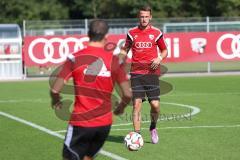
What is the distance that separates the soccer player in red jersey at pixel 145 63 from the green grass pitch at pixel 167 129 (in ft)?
2.12

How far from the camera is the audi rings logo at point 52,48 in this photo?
3200 centimetres

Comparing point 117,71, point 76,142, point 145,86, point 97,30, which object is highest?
point 97,30

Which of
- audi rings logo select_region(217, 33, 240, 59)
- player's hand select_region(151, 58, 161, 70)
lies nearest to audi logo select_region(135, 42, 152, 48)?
player's hand select_region(151, 58, 161, 70)

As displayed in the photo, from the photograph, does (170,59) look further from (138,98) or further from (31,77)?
(138,98)

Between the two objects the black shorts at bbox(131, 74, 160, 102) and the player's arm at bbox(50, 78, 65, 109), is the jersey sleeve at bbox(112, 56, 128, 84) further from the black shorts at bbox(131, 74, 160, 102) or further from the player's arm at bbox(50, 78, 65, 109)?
the black shorts at bbox(131, 74, 160, 102)

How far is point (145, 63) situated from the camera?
11906 mm

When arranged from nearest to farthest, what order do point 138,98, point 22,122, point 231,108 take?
point 138,98 → point 22,122 → point 231,108

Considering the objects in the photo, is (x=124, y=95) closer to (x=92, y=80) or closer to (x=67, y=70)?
(x=92, y=80)

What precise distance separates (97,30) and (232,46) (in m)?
26.1

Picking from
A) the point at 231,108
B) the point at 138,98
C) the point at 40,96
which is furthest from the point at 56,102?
the point at 40,96

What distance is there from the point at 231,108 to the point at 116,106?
10.4 metres

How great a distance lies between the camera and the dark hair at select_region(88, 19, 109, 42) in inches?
269

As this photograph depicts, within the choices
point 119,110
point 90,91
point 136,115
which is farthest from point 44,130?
point 90,91

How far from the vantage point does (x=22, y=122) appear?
1520 cm
